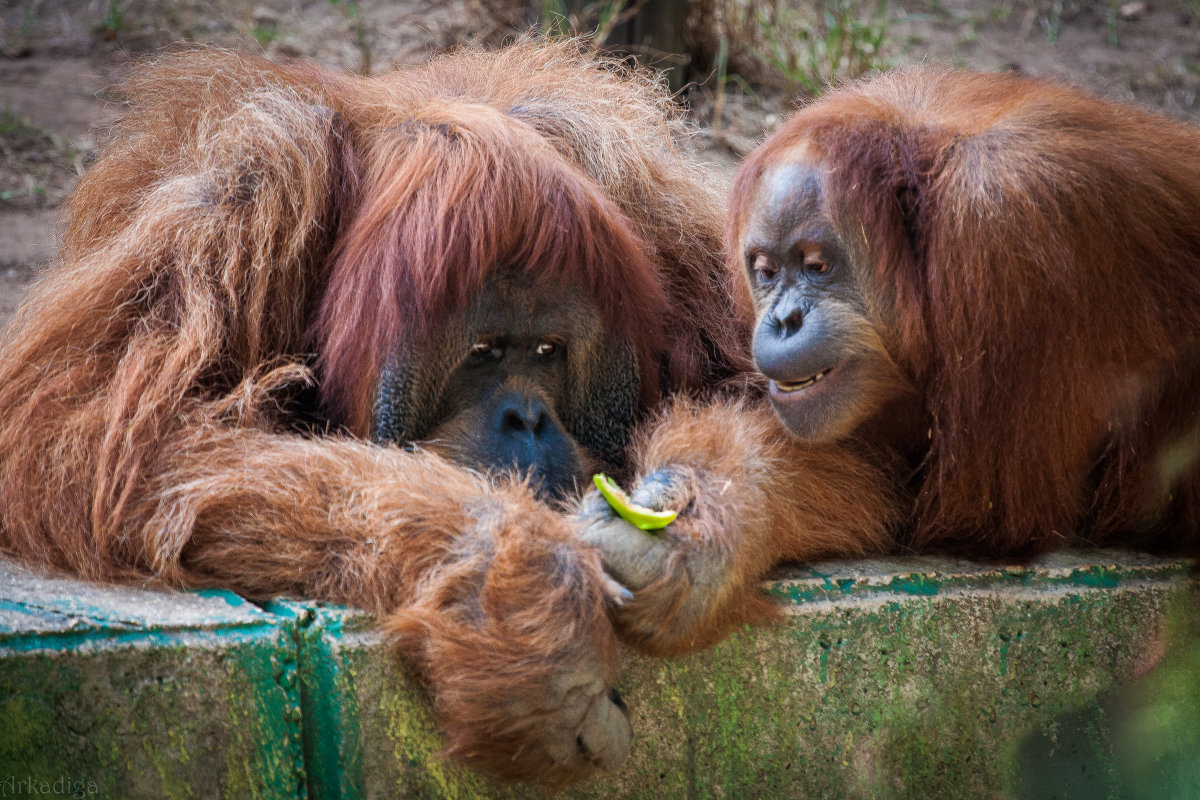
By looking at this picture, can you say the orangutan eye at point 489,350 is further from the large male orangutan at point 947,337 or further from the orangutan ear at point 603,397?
the large male orangutan at point 947,337

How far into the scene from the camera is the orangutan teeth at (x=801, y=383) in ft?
6.60

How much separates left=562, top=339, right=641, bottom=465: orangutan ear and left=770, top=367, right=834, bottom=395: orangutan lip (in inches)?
11.1

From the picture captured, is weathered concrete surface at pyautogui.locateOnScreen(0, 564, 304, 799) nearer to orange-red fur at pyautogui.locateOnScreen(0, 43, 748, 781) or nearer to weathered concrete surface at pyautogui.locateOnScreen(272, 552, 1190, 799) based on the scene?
weathered concrete surface at pyautogui.locateOnScreen(272, 552, 1190, 799)

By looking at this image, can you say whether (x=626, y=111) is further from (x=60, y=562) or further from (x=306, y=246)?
(x=60, y=562)

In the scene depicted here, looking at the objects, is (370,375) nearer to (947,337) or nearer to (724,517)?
(724,517)

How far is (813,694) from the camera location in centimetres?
195


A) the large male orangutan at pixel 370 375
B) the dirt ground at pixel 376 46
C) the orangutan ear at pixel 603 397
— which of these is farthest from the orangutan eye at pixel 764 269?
the dirt ground at pixel 376 46

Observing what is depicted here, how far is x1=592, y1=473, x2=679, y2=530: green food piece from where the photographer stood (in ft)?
5.72

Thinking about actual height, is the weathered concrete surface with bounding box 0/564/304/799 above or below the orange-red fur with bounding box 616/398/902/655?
below

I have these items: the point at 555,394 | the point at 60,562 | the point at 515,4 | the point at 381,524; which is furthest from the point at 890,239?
the point at 515,4

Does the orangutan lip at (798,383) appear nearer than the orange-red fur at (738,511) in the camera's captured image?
No

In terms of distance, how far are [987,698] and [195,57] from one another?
1992mm

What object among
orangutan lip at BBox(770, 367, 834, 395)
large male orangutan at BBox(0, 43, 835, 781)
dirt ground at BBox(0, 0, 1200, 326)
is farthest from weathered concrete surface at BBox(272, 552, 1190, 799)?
dirt ground at BBox(0, 0, 1200, 326)

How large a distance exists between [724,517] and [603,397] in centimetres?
42
